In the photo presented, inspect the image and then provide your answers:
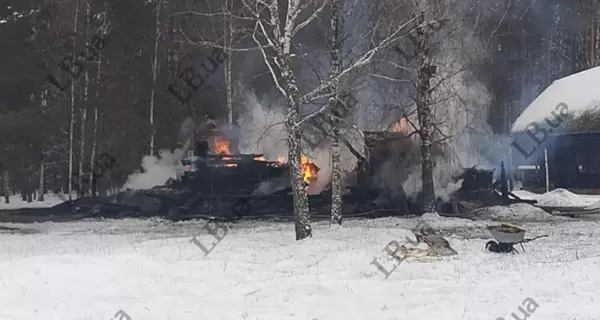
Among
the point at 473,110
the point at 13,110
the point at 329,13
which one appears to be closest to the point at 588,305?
the point at 329,13

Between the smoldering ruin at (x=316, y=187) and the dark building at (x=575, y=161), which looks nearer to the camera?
the smoldering ruin at (x=316, y=187)

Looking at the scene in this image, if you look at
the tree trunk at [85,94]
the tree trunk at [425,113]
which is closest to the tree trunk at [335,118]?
the tree trunk at [425,113]

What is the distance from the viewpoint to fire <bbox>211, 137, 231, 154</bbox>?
29.1 m

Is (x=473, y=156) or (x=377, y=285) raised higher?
(x=473, y=156)

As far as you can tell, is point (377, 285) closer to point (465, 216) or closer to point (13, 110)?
point (465, 216)

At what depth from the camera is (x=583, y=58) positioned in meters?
46.3

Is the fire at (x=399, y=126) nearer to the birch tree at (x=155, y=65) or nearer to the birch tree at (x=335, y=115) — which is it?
the birch tree at (x=335, y=115)

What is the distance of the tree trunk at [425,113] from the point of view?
21734 mm

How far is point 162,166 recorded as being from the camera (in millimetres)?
31516

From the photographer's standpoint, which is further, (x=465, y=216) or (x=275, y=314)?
(x=465, y=216)

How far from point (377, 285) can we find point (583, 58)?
1655 inches

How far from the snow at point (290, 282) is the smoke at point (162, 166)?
15.1 meters

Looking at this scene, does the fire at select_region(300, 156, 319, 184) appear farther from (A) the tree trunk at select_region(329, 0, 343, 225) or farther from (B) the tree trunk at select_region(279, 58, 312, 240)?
(B) the tree trunk at select_region(279, 58, 312, 240)

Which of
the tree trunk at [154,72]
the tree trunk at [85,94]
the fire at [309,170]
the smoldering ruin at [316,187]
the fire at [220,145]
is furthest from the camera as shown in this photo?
the tree trunk at [154,72]
